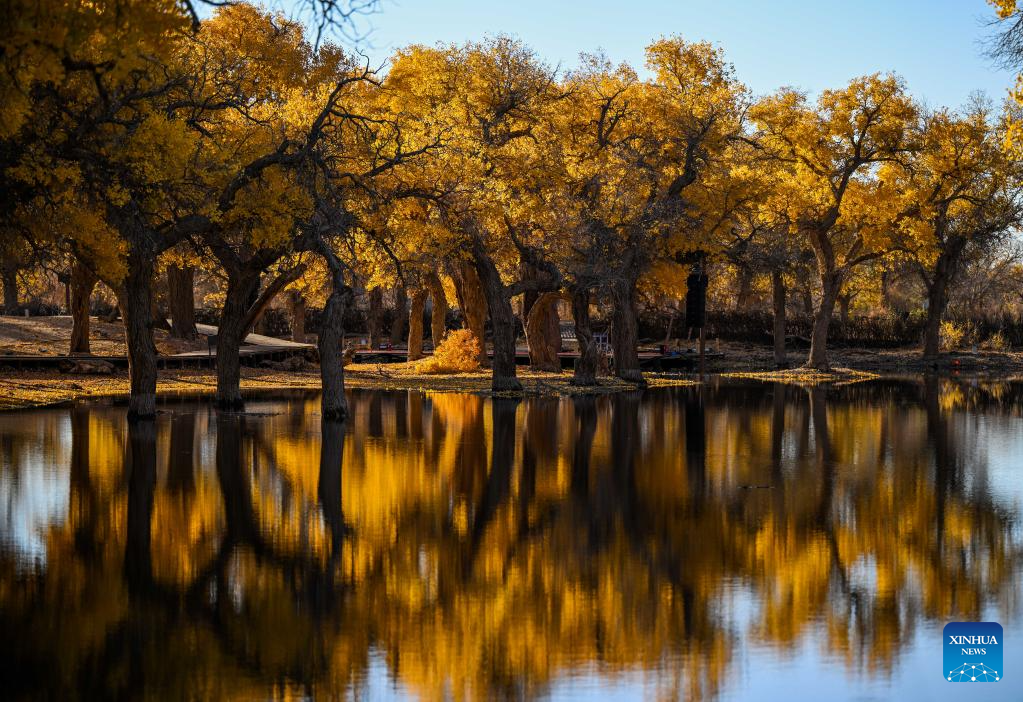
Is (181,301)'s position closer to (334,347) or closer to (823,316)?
(334,347)

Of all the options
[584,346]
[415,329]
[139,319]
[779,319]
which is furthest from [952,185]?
[139,319]

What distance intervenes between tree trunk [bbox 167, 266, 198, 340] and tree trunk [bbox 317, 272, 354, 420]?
2290cm

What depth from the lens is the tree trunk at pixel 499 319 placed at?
3809cm

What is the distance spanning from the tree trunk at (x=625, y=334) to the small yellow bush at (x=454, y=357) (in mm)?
7066

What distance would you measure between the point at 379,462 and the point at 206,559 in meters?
8.33

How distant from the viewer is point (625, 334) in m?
44.4

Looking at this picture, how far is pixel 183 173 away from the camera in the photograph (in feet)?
78.1

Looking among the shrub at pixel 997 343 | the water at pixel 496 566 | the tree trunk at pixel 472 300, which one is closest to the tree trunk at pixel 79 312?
the tree trunk at pixel 472 300

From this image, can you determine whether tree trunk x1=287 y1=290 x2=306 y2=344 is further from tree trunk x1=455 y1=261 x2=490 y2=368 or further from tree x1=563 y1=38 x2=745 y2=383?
tree x1=563 y1=38 x2=745 y2=383

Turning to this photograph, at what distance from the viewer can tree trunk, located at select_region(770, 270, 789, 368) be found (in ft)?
186

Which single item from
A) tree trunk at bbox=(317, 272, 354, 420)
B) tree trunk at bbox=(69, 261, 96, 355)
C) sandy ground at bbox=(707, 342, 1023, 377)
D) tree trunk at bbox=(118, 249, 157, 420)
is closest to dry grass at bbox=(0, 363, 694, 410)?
tree trunk at bbox=(69, 261, 96, 355)

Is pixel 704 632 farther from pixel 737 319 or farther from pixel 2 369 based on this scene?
pixel 737 319

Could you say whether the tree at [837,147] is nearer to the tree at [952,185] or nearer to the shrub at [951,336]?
the tree at [952,185]
